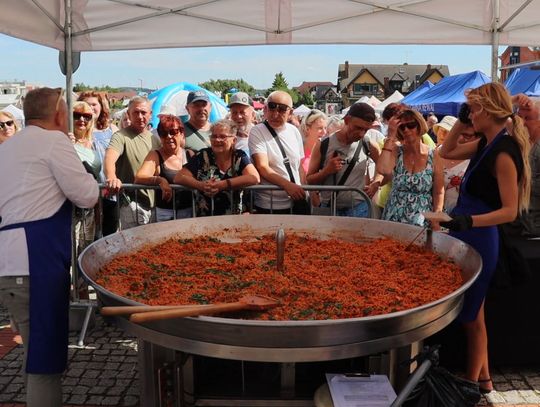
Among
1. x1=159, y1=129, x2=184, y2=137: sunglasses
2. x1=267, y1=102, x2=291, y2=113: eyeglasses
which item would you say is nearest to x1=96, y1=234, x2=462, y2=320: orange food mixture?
x1=159, y1=129, x2=184, y2=137: sunglasses

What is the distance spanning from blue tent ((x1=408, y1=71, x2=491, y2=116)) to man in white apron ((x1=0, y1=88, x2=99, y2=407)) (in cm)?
1494

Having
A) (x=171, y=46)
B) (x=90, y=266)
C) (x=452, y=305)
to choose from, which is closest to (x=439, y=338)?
(x=452, y=305)

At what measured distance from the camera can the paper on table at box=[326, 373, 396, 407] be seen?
2.15 meters

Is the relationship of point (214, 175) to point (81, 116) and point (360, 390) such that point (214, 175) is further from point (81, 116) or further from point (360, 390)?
point (360, 390)

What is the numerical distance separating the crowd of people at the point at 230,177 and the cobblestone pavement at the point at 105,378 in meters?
0.27

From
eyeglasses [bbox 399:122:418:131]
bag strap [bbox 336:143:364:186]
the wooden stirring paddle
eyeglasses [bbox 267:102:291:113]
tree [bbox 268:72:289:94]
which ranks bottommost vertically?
the wooden stirring paddle

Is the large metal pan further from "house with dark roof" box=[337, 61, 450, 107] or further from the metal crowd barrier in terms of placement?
"house with dark roof" box=[337, 61, 450, 107]

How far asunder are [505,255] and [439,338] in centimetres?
76

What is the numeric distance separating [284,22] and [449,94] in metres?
14.0

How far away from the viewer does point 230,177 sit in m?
4.18

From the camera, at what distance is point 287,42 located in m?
5.38

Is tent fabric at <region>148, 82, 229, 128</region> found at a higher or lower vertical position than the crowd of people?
higher

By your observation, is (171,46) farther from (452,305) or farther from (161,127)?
(452,305)

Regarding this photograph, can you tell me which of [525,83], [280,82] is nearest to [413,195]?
[525,83]
